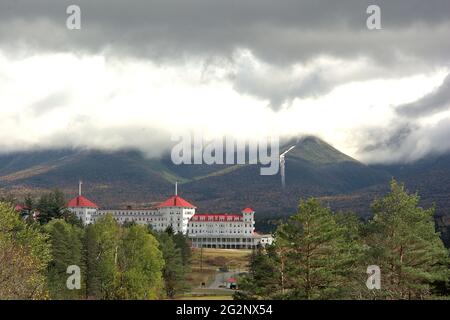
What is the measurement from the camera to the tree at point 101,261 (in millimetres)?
73938

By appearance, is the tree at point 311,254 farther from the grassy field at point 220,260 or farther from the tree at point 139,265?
the grassy field at point 220,260

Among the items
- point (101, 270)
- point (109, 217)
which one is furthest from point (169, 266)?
point (101, 270)

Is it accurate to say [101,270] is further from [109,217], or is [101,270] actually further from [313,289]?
[313,289]

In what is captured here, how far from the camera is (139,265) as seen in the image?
7738cm

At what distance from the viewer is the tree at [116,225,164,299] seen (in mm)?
72875

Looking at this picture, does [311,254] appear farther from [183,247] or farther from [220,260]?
[220,260]

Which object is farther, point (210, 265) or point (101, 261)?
point (210, 265)

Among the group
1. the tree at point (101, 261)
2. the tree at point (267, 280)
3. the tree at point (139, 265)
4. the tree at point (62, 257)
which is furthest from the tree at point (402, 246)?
the tree at point (62, 257)

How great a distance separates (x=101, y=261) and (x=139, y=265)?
14.9 ft

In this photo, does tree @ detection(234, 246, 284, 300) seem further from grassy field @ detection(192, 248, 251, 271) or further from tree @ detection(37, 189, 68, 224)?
grassy field @ detection(192, 248, 251, 271)

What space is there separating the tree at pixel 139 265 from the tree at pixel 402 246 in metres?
30.7

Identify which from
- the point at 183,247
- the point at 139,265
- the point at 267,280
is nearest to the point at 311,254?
the point at 267,280
